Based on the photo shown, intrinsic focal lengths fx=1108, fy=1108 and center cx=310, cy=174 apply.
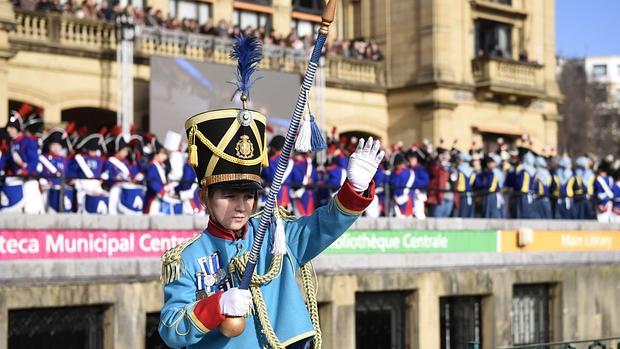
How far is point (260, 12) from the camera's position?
33.2 m

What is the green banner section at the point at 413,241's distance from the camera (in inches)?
652

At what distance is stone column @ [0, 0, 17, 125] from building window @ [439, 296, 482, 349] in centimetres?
1058

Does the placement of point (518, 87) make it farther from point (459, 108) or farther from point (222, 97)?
point (222, 97)

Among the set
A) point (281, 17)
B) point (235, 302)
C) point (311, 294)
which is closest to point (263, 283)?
point (311, 294)

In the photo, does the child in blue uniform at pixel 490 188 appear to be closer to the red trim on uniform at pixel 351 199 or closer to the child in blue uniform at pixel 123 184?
the child in blue uniform at pixel 123 184

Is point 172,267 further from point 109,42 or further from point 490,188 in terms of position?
point 109,42

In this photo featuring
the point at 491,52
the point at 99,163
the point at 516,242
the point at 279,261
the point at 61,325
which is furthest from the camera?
the point at 491,52

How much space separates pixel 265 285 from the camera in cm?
565

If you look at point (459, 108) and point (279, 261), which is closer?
point (279, 261)

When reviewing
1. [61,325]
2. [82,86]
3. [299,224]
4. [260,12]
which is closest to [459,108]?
Result: [260,12]

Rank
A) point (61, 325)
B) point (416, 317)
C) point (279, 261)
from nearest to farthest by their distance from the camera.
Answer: point (279, 261), point (61, 325), point (416, 317)

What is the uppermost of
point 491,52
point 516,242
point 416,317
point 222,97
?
point 491,52

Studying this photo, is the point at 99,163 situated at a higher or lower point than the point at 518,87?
lower

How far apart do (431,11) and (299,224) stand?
93.7ft
